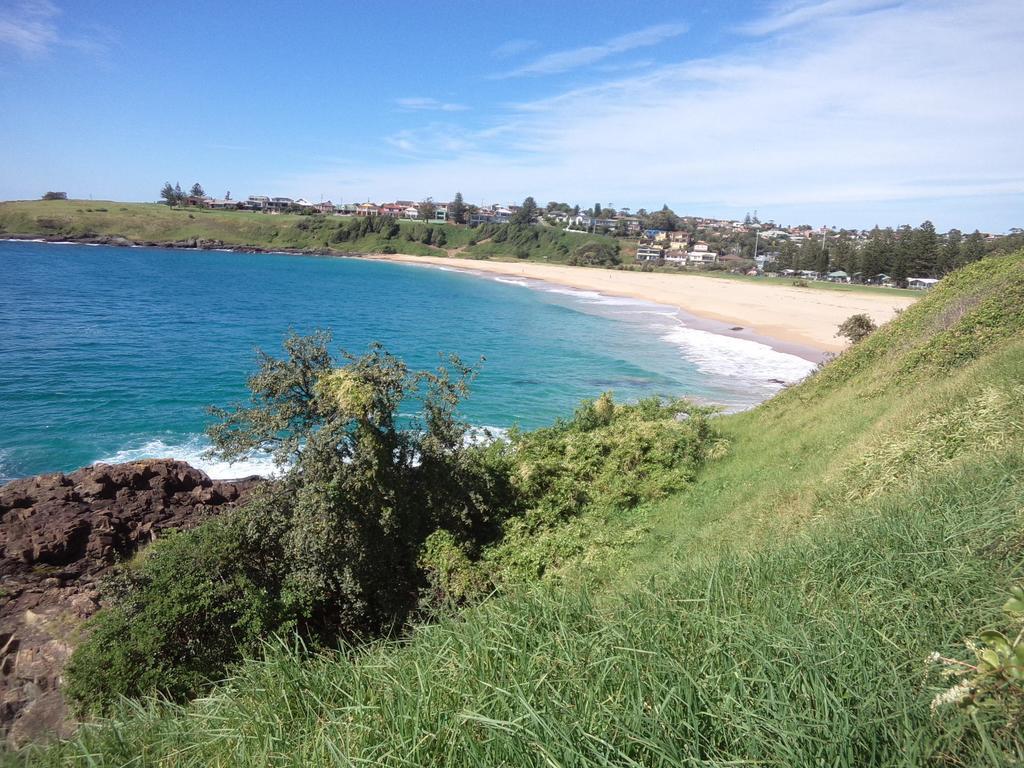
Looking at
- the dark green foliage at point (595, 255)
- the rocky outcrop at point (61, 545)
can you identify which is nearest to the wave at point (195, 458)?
the rocky outcrop at point (61, 545)

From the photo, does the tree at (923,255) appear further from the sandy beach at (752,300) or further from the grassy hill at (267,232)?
the grassy hill at (267,232)

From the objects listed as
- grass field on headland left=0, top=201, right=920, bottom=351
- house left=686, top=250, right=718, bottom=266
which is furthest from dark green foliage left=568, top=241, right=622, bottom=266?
house left=686, top=250, right=718, bottom=266

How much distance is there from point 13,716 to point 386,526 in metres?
6.16

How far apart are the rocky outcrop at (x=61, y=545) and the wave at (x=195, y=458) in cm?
252

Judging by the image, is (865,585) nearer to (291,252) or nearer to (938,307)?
(938,307)

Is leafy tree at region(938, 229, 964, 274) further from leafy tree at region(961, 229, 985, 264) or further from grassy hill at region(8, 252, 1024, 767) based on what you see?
grassy hill at region(8, 252, 1024, 767)

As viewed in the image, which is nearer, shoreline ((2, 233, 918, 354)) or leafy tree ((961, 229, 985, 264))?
shoreline ((2, 233, 918, 354))

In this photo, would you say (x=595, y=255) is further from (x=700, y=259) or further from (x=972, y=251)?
(x=972, y=251)

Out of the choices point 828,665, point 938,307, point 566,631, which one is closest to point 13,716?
point 566,631

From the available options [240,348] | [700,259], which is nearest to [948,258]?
[700,259]

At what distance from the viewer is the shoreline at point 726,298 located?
49312 mm

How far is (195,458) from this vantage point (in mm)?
21453

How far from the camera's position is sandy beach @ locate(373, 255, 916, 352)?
169ft

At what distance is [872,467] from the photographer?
8836mm
